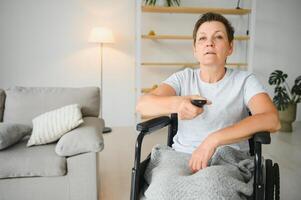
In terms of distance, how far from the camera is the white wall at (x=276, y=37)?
4176 mm

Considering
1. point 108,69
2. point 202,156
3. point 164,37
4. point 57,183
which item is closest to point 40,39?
point 108,69

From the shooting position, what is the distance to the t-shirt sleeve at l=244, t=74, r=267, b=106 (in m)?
1.22

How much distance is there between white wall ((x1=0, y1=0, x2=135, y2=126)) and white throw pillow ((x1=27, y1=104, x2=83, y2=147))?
2022mm

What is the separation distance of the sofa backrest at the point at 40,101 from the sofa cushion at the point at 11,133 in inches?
6.9

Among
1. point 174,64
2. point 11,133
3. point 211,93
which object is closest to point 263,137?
point 211,93

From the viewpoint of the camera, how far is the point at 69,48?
3.80 metres

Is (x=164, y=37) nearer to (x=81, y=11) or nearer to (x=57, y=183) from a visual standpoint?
(x=81, y=11)

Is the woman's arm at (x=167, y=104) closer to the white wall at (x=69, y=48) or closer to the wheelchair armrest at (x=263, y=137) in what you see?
the wheelchair armrest at (x=263, y=137)

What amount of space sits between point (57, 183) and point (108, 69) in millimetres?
2356

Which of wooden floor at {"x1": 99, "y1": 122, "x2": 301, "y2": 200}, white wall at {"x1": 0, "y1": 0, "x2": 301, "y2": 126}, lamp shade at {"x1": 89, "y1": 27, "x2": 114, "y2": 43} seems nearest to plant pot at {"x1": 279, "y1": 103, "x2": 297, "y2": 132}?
wooden floor at {"x1": 99, "y1": 122, "x2": 301, "y2": 200}

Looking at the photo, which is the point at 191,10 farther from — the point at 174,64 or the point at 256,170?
the point at 256,170

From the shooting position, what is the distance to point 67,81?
388 cm

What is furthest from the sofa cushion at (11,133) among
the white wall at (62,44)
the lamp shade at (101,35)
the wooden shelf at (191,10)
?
the wooden shelf at (191,10)

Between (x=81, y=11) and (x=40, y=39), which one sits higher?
(x=81, y=11)
